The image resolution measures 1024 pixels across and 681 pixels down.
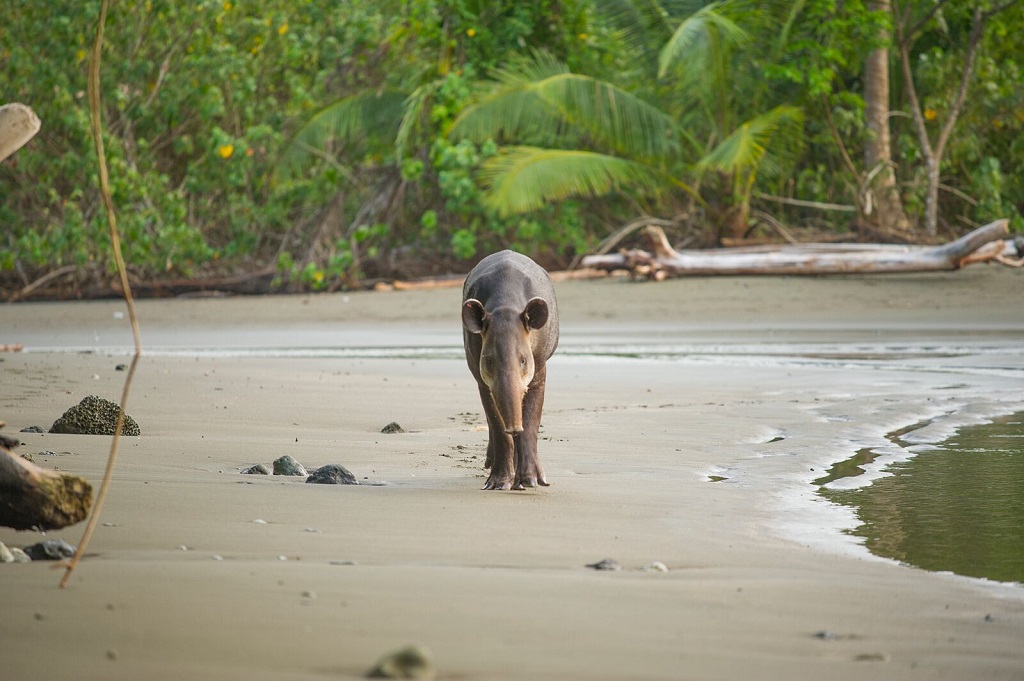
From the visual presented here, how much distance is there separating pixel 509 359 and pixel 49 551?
2523 mm

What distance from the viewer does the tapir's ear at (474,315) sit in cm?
595

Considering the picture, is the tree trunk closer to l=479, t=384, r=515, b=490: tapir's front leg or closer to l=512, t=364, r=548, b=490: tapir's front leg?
l=512, t=364, r=548, b=490: tapir's front leg

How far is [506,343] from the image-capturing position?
→ 5.89m

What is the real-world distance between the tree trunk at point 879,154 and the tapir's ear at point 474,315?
1672 centimetres

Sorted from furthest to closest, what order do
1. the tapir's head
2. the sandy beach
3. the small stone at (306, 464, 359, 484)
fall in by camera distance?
the tapir's head → the small stone at (306, 464, 359, 484) → the sandy beach

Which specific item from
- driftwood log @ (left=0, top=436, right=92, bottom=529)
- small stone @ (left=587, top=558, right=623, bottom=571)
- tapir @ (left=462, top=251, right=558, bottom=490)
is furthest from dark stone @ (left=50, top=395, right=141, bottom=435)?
small stone @ (left=587, top=558, right=623, bottom=571)

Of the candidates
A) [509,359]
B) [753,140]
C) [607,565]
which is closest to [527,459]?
[509,359]

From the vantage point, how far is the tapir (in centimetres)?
580

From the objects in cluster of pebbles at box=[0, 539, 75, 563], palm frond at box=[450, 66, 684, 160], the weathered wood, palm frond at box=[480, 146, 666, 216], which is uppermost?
palm frond at box=[450, 66, 684, 160]

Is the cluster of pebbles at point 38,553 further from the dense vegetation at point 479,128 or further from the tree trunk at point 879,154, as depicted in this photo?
the tree trunk at point 879,154

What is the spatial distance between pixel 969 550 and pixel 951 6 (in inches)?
772

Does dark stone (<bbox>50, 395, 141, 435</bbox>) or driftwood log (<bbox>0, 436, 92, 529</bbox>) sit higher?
driftwood log (<bbox>0, 436, 92, 529</bbox>)

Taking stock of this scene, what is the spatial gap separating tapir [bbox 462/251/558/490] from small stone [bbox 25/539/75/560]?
225 cm

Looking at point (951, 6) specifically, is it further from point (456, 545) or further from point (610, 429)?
point (456, 545)
